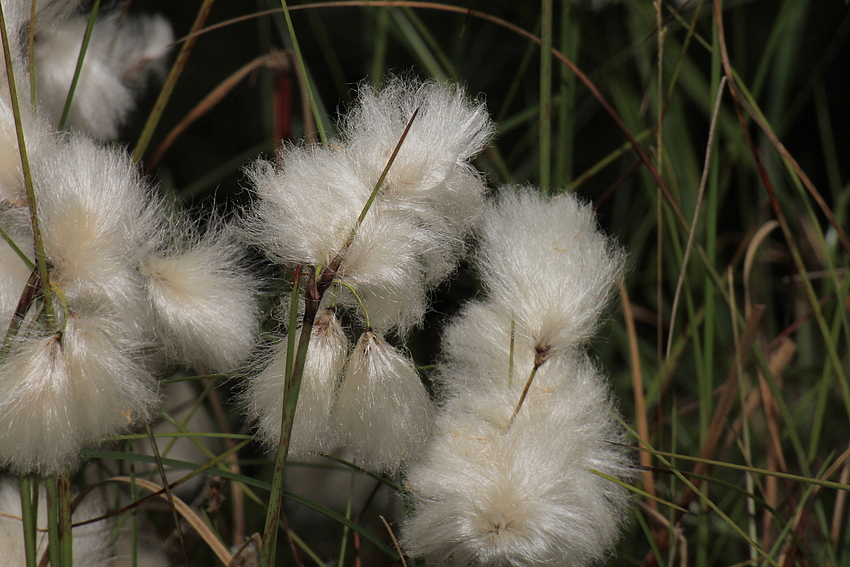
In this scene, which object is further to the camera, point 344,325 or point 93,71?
point 93,71

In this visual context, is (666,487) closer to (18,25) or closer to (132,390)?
(132,390)

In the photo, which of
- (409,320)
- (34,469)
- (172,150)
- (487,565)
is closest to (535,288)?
(409,320)

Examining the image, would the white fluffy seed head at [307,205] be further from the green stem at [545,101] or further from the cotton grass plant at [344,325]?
the green stem at [545,101]

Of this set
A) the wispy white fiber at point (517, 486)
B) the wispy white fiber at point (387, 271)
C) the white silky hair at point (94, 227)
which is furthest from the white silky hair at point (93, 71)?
the wispy white fiber at point (517, 486)

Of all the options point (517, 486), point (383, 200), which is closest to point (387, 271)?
point (383, 200)

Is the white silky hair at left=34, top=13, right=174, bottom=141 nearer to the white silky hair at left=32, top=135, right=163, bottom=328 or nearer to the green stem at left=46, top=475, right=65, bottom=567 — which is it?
the white silky hair at left=32, top=135, right=163, bottom=328

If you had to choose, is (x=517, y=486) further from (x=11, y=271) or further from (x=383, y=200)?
(x=11, y=271)
